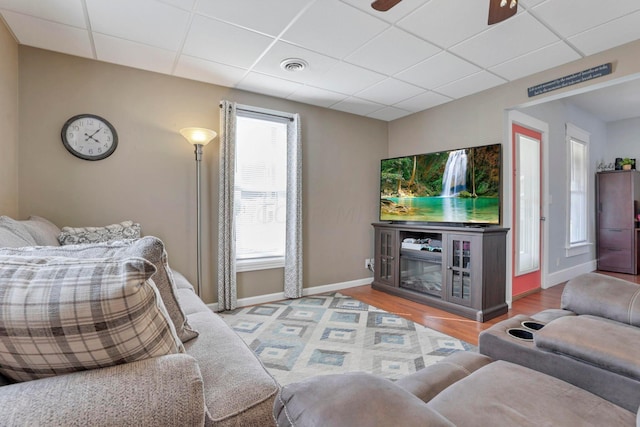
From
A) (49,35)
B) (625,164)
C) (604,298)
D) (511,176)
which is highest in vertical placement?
(49,35)

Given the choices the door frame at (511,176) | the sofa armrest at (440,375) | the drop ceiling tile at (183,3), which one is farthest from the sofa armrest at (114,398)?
the door frame at (511,176)

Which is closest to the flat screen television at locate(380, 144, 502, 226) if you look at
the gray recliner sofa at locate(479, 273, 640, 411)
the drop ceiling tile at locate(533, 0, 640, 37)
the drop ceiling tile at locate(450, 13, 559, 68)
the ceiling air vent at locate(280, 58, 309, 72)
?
the drop ceiling tile at locate(450, 13, 559, 68)

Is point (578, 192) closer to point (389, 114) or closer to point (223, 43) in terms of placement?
point (389, 114)

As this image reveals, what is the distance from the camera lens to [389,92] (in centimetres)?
352

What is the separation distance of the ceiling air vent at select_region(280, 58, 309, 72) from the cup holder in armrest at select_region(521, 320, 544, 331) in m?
2.62

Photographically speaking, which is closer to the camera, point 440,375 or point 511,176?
point 440,375

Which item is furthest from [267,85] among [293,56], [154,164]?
[154,164]

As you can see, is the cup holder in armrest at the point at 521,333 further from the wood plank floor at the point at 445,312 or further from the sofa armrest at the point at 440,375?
the wood plank floor at the point at 445,312

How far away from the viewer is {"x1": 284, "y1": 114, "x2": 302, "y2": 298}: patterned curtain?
3.67 m

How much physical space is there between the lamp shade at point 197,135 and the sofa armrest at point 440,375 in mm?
2699

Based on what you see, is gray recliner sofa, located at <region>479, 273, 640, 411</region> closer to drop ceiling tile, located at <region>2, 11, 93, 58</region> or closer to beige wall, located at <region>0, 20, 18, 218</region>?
beige wall, located at <region>0, 20, 18, 218</region>

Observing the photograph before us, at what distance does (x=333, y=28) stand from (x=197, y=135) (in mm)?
1587

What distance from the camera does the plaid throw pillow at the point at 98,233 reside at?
7.65 ft

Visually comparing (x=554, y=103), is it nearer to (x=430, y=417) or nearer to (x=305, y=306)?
(x=305, y=306)
